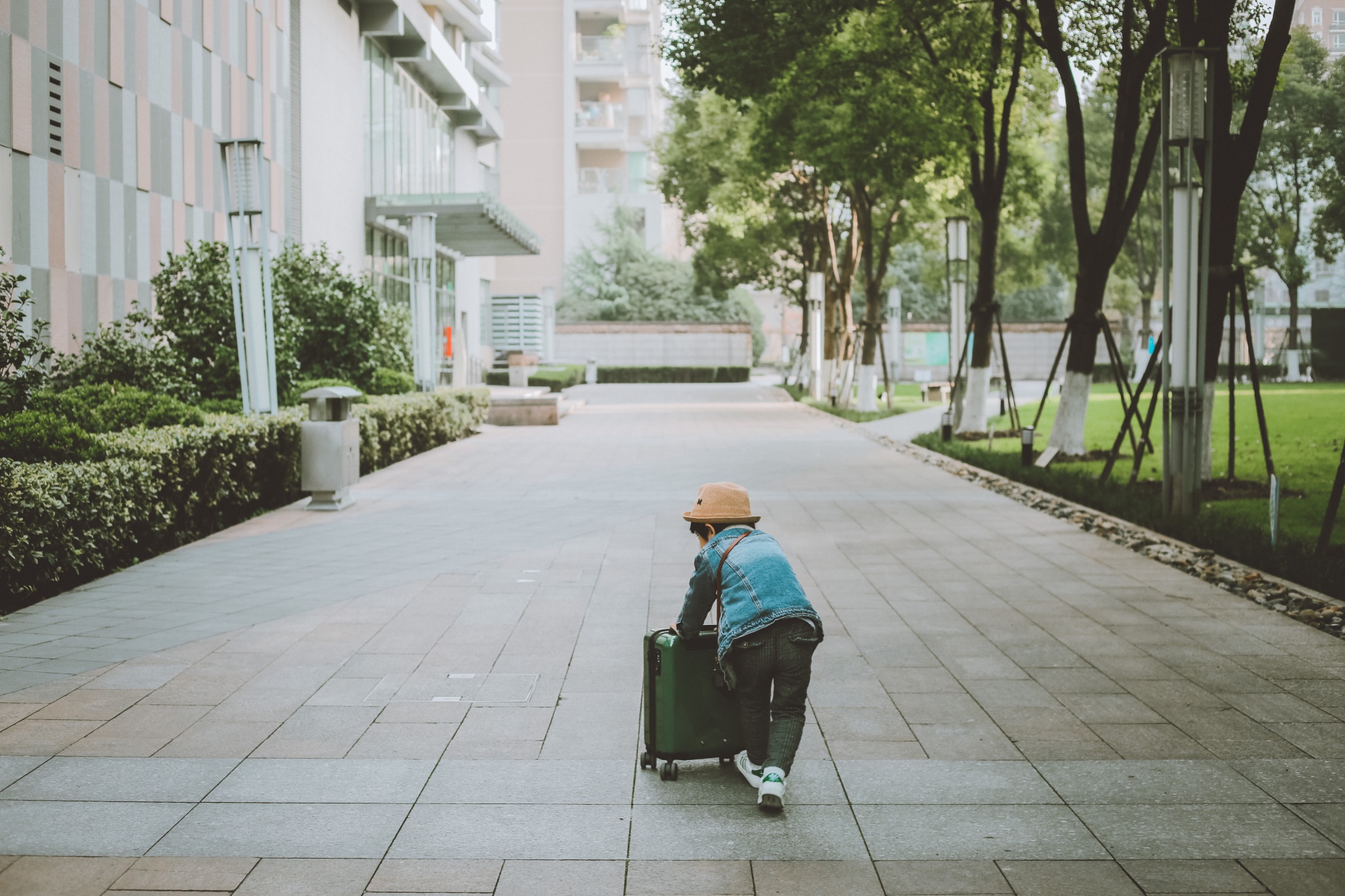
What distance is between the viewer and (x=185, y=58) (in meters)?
19.8

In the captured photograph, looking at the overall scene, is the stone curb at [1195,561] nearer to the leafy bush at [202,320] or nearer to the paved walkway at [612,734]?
the paved walkway at [612,734]

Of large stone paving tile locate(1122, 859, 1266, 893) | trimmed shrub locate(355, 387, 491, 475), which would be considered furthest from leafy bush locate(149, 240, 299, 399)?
large stone paving tile locate(1122, 859, 1266, 893)

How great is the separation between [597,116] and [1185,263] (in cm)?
5128

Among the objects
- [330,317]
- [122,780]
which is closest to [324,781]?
[122,780]

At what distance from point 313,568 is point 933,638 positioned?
4618 millimetres

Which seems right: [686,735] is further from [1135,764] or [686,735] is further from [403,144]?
[403,144]

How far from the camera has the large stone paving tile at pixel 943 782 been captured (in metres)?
4.52

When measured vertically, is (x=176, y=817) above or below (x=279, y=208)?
below

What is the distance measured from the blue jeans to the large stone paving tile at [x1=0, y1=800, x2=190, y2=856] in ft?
6.48

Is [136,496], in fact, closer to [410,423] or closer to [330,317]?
[410,423]

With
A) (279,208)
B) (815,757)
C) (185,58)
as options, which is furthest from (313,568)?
(279,208)

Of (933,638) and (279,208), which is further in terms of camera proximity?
(279,208)

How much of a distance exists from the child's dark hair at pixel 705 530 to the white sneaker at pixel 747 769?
2.58ft

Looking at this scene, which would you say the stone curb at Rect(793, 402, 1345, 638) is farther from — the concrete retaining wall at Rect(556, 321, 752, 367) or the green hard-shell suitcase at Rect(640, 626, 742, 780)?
the concrete retaining wall at Rect(556, 321, 752, 367)
